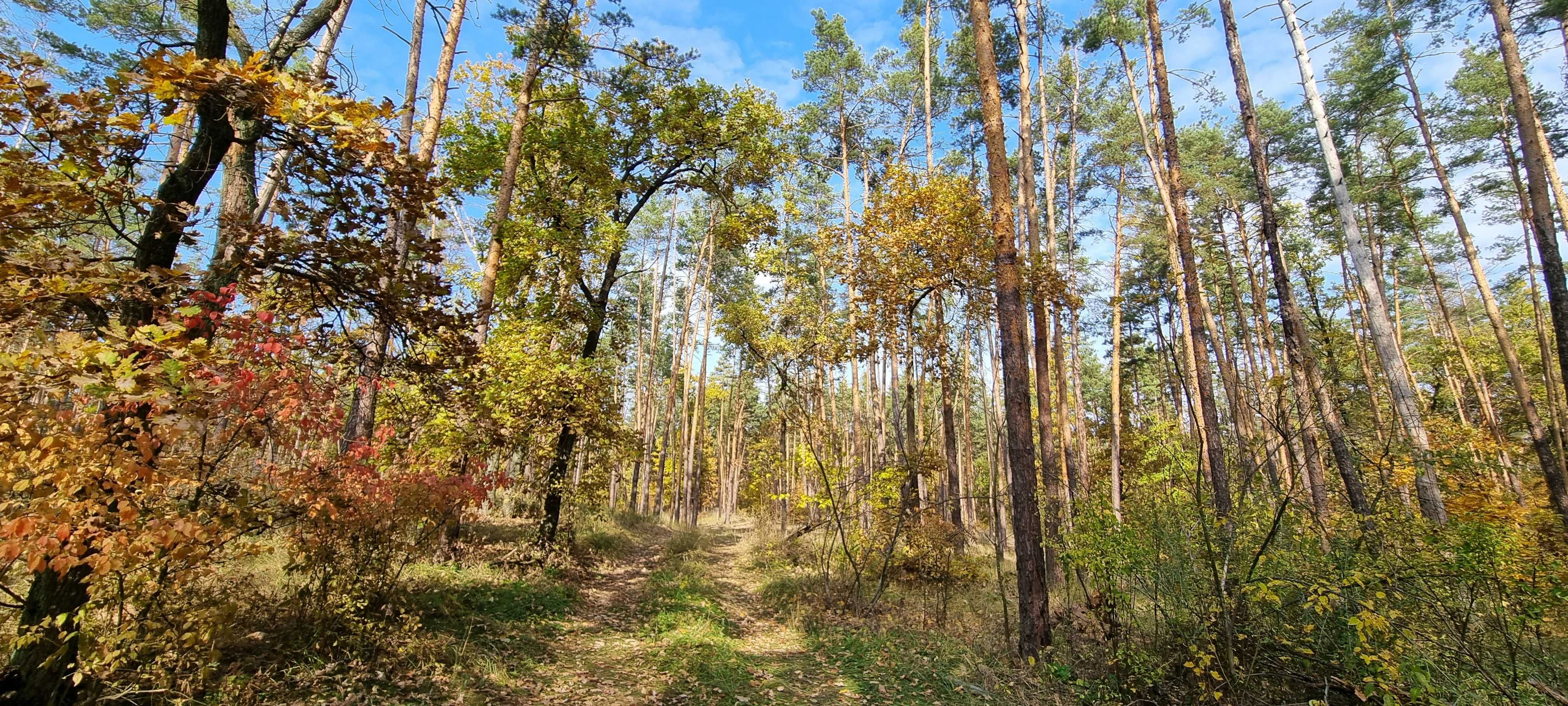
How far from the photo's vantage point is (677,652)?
643cm

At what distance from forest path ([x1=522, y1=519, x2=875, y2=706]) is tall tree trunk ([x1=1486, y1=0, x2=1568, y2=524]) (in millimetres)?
9379

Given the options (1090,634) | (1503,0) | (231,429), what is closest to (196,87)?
(231,429)

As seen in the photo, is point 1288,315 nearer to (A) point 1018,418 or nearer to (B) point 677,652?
(A) point 1018,418

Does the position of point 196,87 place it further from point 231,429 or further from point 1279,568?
point 1279,568

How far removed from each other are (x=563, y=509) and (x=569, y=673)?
6961 mm

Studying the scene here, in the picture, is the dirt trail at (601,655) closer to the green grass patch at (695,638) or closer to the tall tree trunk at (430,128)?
the green grass patch at (695,638)

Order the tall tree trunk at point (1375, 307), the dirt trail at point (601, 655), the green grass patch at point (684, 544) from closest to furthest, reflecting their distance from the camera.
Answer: the dirt trail at point (601, 655), the tall tree trunk at point (1375, 307), the green grass patch at point (684, 544)

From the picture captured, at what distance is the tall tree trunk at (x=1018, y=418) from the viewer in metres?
6.73

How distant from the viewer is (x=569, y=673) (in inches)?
227

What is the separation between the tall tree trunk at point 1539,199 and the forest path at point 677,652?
30.8 ft

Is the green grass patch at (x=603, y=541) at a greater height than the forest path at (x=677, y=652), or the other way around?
the green grass patch at (x=603, y=541)

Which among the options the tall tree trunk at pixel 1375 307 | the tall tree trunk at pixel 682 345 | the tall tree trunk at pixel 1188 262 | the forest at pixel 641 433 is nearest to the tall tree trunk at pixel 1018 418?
the forest at pixel 641 433

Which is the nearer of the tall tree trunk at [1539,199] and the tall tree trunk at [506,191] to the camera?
the tall tree trunk at [1539,199]

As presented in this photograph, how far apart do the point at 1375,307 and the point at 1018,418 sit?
6.27 m
